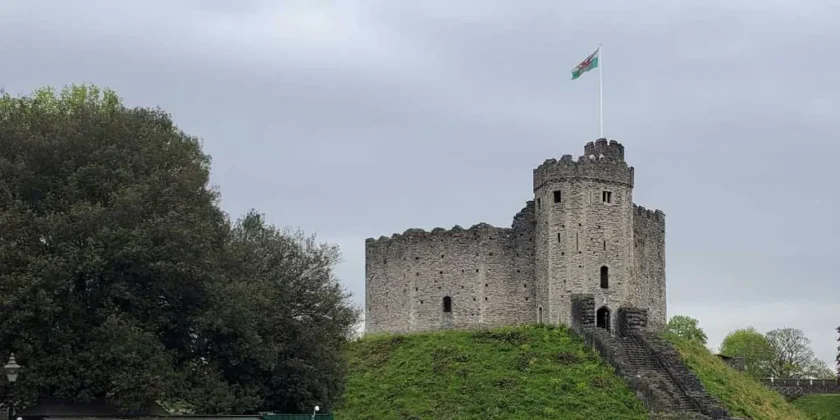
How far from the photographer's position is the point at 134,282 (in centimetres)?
3662

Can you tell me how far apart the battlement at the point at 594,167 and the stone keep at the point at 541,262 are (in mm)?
49

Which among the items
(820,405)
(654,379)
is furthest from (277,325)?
(820,405)

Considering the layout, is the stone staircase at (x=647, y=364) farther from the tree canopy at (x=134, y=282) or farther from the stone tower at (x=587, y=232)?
the tree canopy at (x=134, y=282)

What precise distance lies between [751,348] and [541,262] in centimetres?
6818

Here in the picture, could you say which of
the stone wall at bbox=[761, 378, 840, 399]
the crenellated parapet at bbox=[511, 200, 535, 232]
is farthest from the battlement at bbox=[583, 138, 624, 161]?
the stone wall at bbox=[761, 378, 840, 399]

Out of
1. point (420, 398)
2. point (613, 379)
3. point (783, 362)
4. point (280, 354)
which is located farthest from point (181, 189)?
point (783, 362)

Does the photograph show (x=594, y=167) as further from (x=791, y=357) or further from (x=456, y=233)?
(x=791, y=357)

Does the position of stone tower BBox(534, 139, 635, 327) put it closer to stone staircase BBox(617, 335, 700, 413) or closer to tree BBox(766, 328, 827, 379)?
stone staircase BBox(617, 335, 700, 413)

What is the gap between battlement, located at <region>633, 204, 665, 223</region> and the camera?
60000mm

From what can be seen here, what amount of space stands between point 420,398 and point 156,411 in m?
12.5

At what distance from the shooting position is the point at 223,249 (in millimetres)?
39875

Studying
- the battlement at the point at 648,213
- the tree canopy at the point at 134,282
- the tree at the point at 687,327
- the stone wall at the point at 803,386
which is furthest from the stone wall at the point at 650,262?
the tree at the point at 687,327

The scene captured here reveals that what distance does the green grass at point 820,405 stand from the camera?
73.4 meters

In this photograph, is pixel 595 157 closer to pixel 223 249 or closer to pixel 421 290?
pixel 421 290
